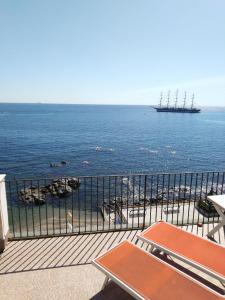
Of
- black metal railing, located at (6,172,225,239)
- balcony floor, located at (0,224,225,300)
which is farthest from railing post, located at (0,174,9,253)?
black metal railing, located at (6,172,225,239)

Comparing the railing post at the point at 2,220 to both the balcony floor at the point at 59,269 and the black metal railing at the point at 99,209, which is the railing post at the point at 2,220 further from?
the black metal railing at the point at 99,209

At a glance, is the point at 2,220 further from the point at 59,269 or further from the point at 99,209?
the point at 99,209

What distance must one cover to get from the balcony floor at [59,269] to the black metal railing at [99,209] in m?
0.38

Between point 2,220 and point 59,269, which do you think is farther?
point 2,220

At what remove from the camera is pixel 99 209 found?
22719 mm

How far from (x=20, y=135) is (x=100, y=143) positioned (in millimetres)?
20208

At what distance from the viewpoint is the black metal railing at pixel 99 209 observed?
19.7 ft

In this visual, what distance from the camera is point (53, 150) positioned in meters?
46.1

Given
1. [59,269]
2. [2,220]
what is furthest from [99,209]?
[59,269]

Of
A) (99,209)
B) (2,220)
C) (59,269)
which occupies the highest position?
(2,220)

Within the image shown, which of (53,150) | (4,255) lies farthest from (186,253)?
(53,150)

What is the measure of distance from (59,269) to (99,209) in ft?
60.8

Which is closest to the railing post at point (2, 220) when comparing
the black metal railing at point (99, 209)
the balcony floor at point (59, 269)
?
the balcony floor at point (59, 269)

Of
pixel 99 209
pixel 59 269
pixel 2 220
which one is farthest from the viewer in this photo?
pixel 99 209
